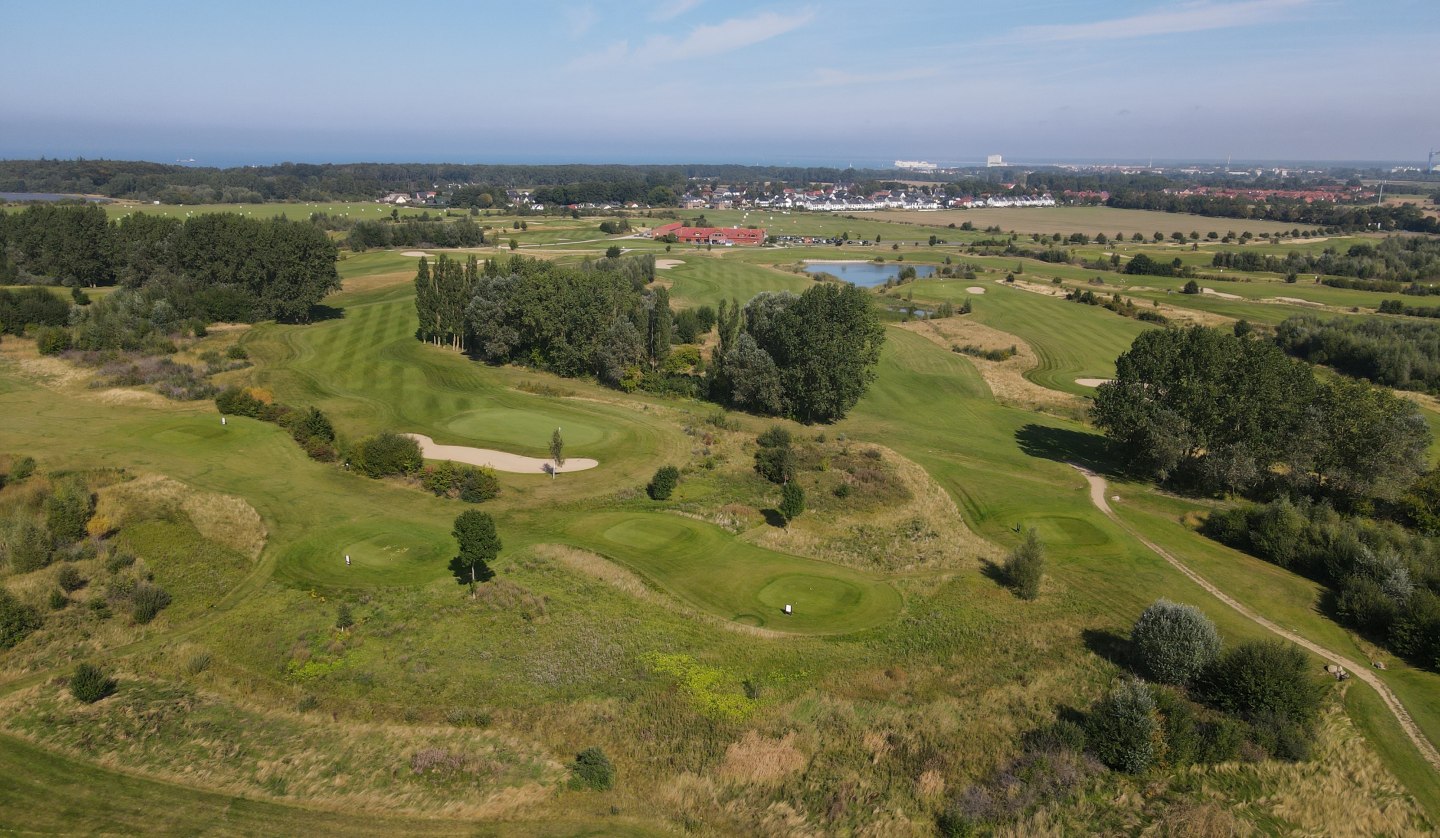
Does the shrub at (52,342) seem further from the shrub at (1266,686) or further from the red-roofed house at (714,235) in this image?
the red-roofed house at (714,235)

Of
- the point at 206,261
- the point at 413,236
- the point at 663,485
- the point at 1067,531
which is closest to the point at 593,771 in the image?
the point at 663,485

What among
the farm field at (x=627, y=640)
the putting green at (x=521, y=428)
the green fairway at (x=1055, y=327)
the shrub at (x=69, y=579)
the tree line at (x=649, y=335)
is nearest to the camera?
the farm field at (x=627, y=640)

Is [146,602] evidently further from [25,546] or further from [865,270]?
[865,270]

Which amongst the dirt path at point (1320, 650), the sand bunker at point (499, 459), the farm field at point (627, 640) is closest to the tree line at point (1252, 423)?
the farm field at point (627, 640)

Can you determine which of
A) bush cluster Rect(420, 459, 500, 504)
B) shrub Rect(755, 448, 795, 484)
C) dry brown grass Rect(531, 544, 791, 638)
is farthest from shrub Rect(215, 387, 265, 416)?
shrub Rect(755, 448, 795, 484)

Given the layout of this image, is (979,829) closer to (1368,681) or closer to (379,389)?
(1368,681)

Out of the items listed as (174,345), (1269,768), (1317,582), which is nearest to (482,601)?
(1269,768)

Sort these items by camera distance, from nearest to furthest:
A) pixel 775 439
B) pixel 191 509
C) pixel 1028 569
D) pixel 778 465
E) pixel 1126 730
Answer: pixel 1126 730 < pixel 1028 569 < pixel 191 509 < pixel 778 465 < pixel 775 439
